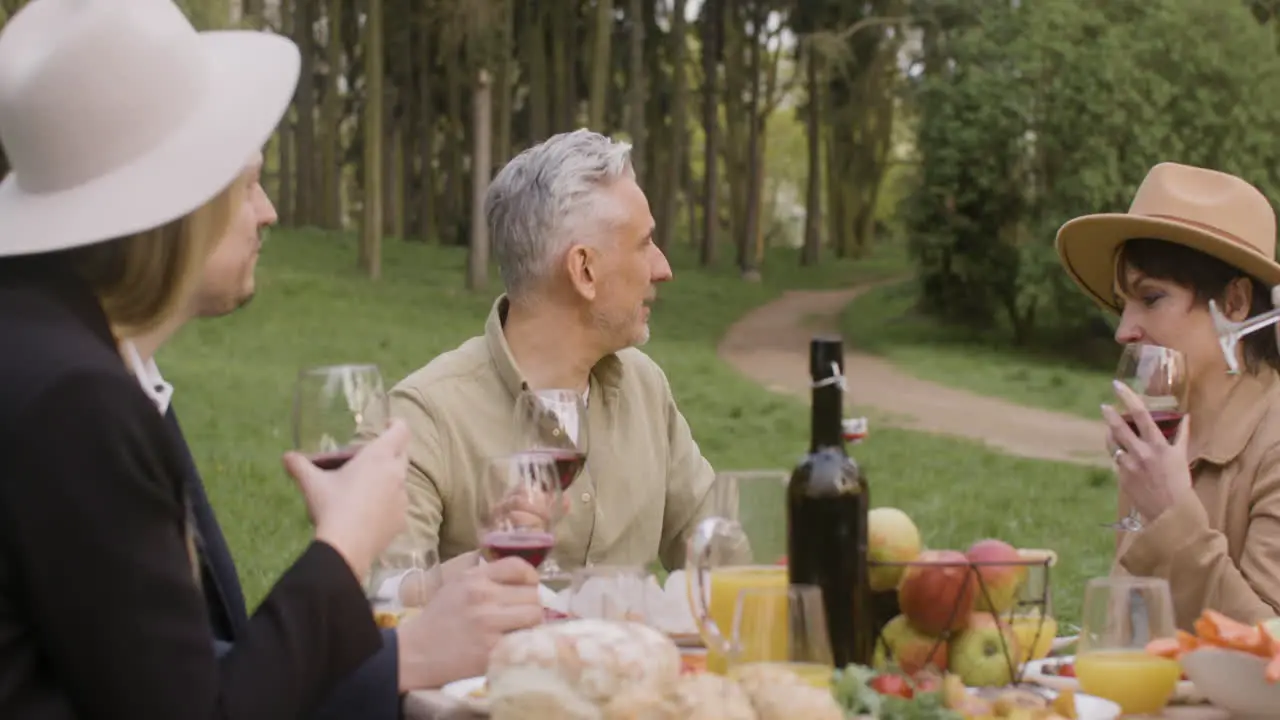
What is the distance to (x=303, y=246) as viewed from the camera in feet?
127

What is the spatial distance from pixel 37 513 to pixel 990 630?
1.60 m

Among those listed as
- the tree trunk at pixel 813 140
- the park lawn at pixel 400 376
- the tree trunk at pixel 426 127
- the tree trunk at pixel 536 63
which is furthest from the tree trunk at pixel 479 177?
the tree trunk at pixel 813 140

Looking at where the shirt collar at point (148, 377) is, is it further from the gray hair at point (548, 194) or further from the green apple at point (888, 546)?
the gray hair at point (548, 194)

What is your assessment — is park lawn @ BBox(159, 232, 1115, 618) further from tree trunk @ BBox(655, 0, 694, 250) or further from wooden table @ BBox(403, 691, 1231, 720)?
wooden table @ BBox(403, 691, 1231, 720)

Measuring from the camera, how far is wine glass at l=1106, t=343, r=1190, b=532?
374 centimetres

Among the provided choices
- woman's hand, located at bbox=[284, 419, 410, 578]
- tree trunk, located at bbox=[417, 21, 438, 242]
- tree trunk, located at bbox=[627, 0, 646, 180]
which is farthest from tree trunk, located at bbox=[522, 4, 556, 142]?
woman's hand, located at bbox=[284, 419, 410, 578]

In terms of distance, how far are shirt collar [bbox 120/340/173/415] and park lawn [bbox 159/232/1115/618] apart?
7.22 metres

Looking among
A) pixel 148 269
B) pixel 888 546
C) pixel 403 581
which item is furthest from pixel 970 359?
pixel 148 269

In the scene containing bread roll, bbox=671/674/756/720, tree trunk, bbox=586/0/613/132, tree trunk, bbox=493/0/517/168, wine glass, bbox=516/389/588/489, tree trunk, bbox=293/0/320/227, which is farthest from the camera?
A: tree trunk, bbox=293/0/320/227

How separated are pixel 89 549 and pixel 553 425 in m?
1.33

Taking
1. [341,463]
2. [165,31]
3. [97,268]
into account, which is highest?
[165,31]

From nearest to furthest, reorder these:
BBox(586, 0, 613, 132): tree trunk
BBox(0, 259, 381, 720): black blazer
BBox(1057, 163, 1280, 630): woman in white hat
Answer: BBox(0, 259, 381, 720): black blazer, BBox(1057, 163, 1280, 630): woman in white hat, BBox(586, 0, 613, 132): tree trunk

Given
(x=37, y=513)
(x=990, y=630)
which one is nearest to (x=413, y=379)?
(x=990, y=630)

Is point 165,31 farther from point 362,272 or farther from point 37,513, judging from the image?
point 362,272
